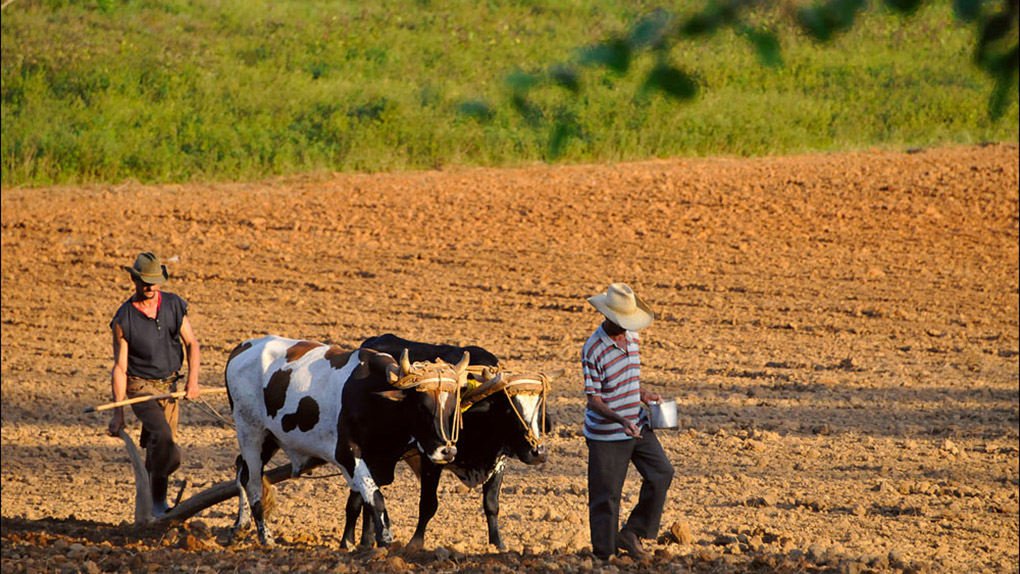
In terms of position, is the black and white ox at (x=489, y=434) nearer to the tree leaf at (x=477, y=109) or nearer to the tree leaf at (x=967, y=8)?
the tree leaf at (x=477, y=109)

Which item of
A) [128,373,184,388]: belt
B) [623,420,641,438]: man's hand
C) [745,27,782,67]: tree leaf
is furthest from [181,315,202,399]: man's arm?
[745,27,782,67]: tree leaf

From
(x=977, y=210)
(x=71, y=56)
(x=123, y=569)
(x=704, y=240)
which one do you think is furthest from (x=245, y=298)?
(x=71, y=56)

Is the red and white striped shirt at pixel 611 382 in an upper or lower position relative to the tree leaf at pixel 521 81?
lower

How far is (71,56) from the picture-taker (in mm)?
28094

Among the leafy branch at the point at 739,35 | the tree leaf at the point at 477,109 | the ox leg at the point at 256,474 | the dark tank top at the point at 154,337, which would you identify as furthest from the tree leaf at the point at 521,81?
the dark tank top at the point at 154,337

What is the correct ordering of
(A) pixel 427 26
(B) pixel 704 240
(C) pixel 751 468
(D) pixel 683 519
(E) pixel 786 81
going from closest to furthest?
(D) pixel 683 519 → (C) pixel 751 468 → (B) pixel 704 240 → (E) pixel 786 81 → (A) pixel 427 26

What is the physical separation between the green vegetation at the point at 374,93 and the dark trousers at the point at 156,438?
1198 cm

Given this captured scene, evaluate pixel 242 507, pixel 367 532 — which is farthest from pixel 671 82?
pixel 242 507

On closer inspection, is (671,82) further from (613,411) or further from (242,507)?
(242,507)

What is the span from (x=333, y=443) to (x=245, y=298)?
9.42 m

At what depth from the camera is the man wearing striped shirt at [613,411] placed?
708 centimetres

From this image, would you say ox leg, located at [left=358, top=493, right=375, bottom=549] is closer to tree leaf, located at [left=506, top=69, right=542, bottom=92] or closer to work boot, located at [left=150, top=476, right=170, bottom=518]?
work boot, located at [left=150, top=476, right=170, bottom=518]

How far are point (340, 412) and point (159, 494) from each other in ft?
6.42

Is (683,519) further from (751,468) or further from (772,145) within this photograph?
(772,145)
